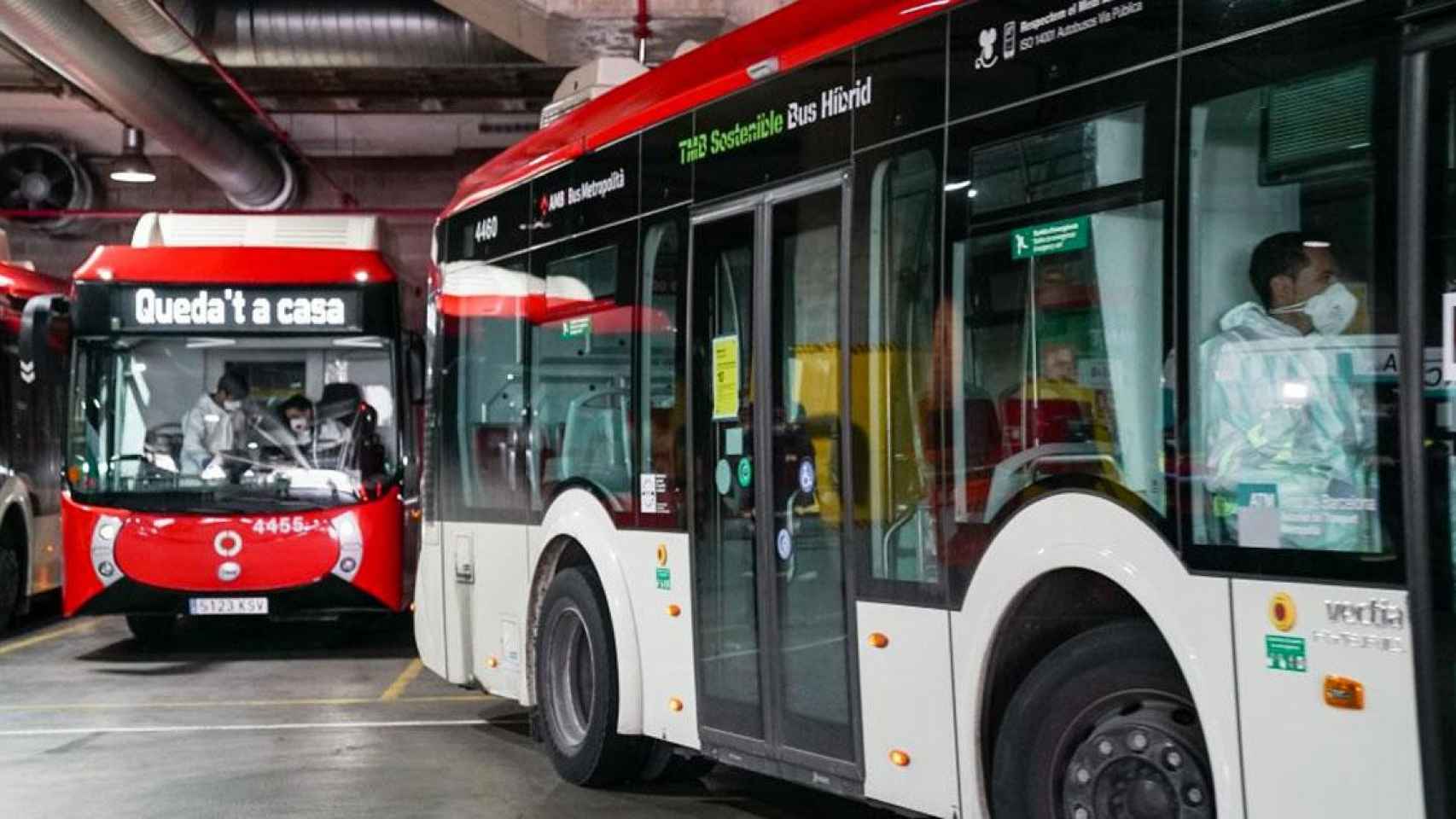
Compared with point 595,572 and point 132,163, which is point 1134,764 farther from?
point 132,163

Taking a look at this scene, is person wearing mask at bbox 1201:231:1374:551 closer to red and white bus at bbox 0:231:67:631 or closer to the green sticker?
the green sticker

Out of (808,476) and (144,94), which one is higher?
(144,94)

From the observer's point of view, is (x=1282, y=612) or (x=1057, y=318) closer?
(x=1282, y=612)

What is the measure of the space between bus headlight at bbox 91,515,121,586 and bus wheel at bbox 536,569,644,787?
6.27 meters

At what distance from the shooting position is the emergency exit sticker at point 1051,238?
5566 mm

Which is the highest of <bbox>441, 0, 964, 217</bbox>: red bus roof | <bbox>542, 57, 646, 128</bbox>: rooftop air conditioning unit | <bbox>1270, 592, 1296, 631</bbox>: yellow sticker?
<bbox>542, 57, 646, 128</bbox>: rooftop air conditioning unit

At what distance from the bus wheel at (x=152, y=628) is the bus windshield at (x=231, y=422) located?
194 centimetres

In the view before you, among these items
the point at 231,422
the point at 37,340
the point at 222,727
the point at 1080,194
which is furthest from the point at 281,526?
the point at 1080,194

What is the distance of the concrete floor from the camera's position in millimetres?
8680

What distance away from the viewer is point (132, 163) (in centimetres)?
2742

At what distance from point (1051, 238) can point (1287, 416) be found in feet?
3.77

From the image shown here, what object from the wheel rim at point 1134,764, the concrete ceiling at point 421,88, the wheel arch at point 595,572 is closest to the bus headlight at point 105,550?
the concrete ceiling at point 421,88

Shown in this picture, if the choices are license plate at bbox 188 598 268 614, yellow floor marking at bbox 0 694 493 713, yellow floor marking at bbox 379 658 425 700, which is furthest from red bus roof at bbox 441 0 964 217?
license plate at bbox 188 598 268 614

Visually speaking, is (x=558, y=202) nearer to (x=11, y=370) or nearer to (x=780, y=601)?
(x=780, y=601)
